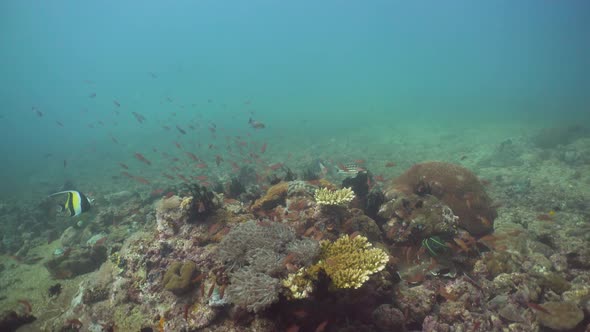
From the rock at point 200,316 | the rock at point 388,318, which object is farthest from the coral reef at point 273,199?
the rock at point 388,318

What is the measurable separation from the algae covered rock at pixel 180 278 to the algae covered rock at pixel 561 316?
621 centimetres

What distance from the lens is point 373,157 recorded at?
78.4ft

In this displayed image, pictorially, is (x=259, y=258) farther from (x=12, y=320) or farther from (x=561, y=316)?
(x=12, y=320)

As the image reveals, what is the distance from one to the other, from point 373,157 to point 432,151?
250 inches

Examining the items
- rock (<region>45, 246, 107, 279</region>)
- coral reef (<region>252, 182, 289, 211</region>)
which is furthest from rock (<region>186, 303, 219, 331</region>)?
rock (<region>45, 246, 107, 279</region>)

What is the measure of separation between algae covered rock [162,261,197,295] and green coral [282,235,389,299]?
6.56ft

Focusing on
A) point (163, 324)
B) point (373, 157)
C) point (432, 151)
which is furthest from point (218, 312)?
point (432, 151)

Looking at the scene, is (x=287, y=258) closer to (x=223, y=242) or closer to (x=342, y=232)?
(x=223, y=242)

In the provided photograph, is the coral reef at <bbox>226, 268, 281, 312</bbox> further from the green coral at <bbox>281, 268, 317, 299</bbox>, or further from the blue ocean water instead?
the blue ocean water

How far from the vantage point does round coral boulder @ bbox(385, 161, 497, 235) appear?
814 centimetres

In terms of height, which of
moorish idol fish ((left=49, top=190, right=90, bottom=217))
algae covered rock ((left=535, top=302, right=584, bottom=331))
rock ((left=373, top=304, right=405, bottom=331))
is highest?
moorish idol fish ((left=49, top=190, right=90, bottom=217))

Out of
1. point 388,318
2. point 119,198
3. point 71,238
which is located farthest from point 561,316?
point 119,198

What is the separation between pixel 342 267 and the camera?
4242 mm

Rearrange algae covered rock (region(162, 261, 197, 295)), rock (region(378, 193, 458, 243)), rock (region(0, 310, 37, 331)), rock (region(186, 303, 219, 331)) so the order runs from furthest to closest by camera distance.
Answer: rock (region(0, 310, 37, 331)), rock (region(378, 193, 458, 243)), algae covered rock (region(162, 261, 197, 295)), rock (region(186, 303, 219, 331))
